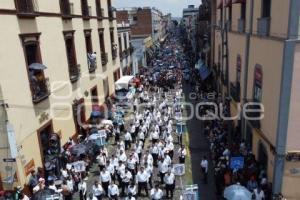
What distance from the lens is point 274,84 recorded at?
13266 mm

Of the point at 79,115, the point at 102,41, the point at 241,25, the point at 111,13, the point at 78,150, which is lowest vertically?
the point at 78,150

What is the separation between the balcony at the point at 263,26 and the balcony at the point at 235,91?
5.05 metres

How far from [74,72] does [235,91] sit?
982 centimetres

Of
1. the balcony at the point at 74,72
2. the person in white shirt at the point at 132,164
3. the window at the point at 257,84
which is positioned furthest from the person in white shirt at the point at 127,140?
the window at the point at 257,84

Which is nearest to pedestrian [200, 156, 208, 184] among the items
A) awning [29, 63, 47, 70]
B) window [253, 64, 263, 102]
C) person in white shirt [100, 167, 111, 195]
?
window [253, 64, 263, 102]

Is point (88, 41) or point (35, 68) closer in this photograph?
point (35, 68)

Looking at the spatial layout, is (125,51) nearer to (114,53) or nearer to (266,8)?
(114,53)

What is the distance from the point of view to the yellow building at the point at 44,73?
542 inches

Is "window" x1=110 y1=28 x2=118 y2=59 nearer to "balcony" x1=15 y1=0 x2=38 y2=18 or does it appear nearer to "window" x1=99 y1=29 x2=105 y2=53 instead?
"window" x1=99 y1=29 x2=105 y2=53

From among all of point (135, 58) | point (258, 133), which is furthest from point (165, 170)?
point (135, 58)

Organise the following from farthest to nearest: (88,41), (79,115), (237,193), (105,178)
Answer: (88,41), (79,115), (105,178), (237,193)

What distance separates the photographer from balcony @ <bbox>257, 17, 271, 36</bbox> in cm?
1408

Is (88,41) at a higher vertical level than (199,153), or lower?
higher

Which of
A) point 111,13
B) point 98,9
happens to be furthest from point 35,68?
point 111,13
